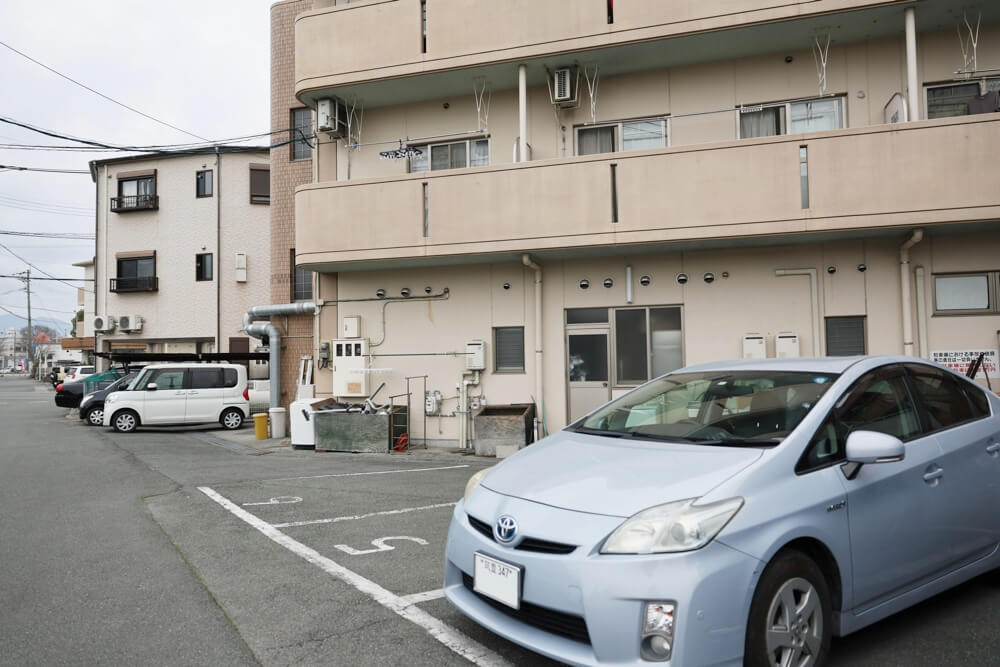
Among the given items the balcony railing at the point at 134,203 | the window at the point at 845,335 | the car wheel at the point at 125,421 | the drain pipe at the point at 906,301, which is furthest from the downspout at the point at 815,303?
the balcony railing at the point at 134,203

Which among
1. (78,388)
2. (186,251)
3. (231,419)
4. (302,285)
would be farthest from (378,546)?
(186,251)

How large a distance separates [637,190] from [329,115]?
18.7 ft

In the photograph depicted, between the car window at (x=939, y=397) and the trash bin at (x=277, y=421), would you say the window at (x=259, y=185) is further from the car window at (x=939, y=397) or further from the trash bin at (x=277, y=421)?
the car window at (x=939, y=397)

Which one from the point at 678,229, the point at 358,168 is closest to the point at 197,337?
the point at 358,168

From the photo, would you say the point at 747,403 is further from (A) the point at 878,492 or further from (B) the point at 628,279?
(B) the point at 628,279

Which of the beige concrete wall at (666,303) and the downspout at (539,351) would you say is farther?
the downspout at (539,351)

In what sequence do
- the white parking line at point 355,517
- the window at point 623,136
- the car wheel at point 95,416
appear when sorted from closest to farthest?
the white parking line at point 355,517 < the window at point 623,136 < the car wheel at point 95,416

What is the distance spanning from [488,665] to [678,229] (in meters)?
7.30

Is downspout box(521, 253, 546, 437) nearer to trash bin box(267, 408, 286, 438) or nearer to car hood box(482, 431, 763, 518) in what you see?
trash bin box(267, 408, 286, 438)

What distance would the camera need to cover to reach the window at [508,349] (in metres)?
10.8

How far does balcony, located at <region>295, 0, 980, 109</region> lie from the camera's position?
8977mm

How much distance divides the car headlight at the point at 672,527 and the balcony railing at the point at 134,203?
27.0 m

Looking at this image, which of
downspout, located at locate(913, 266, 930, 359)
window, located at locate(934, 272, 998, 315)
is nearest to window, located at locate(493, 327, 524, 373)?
downspout, located at locate(913, 266, 930, 359)

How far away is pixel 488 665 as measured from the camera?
2.92m
